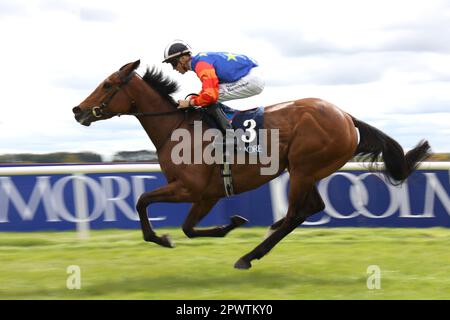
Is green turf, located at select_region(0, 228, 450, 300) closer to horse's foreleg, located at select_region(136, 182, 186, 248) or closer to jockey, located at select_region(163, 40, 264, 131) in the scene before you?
horse's foreleg, located at select_region(136, 182, 186, 248)

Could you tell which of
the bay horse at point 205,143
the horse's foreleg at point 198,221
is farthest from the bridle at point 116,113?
the horse's foreleg at point 198,221

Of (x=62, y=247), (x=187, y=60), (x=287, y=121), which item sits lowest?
(x=62, y=247)

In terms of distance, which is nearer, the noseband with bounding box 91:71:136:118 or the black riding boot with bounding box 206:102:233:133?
the black riding boot with bounding box 206:102:233:133

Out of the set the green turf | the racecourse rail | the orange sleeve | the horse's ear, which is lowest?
the green turf

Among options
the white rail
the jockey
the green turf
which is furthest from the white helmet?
the white rail

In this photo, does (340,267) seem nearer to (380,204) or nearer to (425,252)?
(425,252)

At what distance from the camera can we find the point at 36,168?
364 inches

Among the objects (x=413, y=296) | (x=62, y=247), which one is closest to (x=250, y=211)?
(x=62, y=247)

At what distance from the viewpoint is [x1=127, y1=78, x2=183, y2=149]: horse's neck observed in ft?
21.7

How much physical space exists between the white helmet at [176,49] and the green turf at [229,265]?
1.84 metres

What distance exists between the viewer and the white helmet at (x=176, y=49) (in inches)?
255
